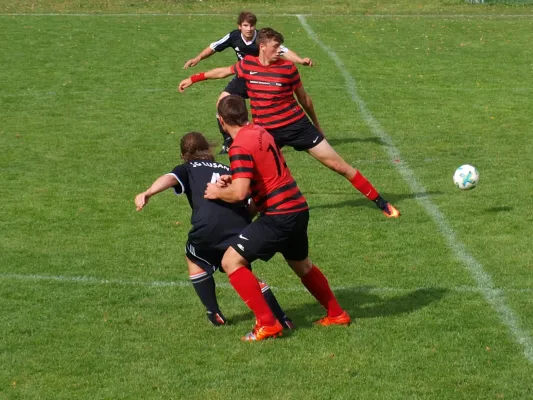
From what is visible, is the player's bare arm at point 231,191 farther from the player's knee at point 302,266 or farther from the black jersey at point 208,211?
the player's knee at point 302,266

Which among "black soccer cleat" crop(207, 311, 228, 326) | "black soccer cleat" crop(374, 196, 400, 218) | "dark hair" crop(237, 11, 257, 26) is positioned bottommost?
"black soccer cleat" crop(374, 196, 400, 218)

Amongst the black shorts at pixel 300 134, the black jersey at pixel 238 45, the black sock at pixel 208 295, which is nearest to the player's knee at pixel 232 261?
the black sock at pixel 208 295

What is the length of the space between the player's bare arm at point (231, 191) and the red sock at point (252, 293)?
60 cm

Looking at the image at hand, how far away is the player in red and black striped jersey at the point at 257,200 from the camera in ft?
24.5

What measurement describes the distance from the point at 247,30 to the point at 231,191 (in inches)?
297

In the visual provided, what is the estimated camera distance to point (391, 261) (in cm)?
991

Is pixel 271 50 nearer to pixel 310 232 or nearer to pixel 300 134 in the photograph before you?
pixel 300 134

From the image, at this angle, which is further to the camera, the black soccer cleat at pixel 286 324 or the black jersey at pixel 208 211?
the black soccer cleat at pixel 286 324

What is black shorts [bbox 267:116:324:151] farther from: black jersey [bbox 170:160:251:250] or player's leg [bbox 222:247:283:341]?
player's leg [bbox 222:247:283:341]

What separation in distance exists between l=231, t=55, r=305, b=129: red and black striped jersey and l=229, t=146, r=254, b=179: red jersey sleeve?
3715 mm

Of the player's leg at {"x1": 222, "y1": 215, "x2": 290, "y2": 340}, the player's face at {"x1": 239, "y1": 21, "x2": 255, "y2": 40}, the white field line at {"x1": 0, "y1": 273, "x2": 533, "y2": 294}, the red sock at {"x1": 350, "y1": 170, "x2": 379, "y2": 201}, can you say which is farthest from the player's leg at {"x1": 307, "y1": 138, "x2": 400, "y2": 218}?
the player's face at {"x1": 239, "y1": 21, "x2": 255, "y2": 40}

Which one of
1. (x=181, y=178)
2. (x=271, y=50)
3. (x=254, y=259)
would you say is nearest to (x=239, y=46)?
(x=271, y=50)

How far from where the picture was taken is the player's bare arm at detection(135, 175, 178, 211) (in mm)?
7562

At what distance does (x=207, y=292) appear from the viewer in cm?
817
